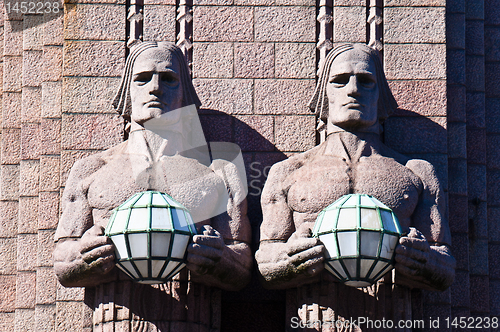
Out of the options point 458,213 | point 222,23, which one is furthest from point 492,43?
point 222,23

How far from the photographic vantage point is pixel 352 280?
10016 millimetres

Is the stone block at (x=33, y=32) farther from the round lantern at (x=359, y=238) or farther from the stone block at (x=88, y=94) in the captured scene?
the round lantern at (x=359, y=238)

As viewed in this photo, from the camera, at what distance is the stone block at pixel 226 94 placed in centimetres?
1243

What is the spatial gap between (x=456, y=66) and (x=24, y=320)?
5.43 metres

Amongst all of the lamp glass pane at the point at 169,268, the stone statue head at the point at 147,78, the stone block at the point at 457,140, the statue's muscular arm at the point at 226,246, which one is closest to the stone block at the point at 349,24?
the stone block at the point at 457,140

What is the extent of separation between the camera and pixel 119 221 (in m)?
10.2

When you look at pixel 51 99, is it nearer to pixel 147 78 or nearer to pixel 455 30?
pixel 147 78

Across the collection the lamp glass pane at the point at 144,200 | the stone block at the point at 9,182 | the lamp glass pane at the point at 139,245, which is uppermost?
the stone block at the point at 9,182

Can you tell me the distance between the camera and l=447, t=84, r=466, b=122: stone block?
12469 mm

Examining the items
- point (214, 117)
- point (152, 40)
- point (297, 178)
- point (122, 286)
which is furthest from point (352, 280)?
point (152, 40)

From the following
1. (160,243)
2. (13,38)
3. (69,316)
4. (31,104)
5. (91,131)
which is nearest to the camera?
(160,243)

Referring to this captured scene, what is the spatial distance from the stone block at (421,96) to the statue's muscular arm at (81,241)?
3284 mm

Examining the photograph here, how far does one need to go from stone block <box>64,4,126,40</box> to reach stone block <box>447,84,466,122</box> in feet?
11.9

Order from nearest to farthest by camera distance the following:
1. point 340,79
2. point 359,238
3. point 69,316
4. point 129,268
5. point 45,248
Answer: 1. point 359,238
2. point 129,268
3. point 340,79
4. point 69,316
5. point 45,248
